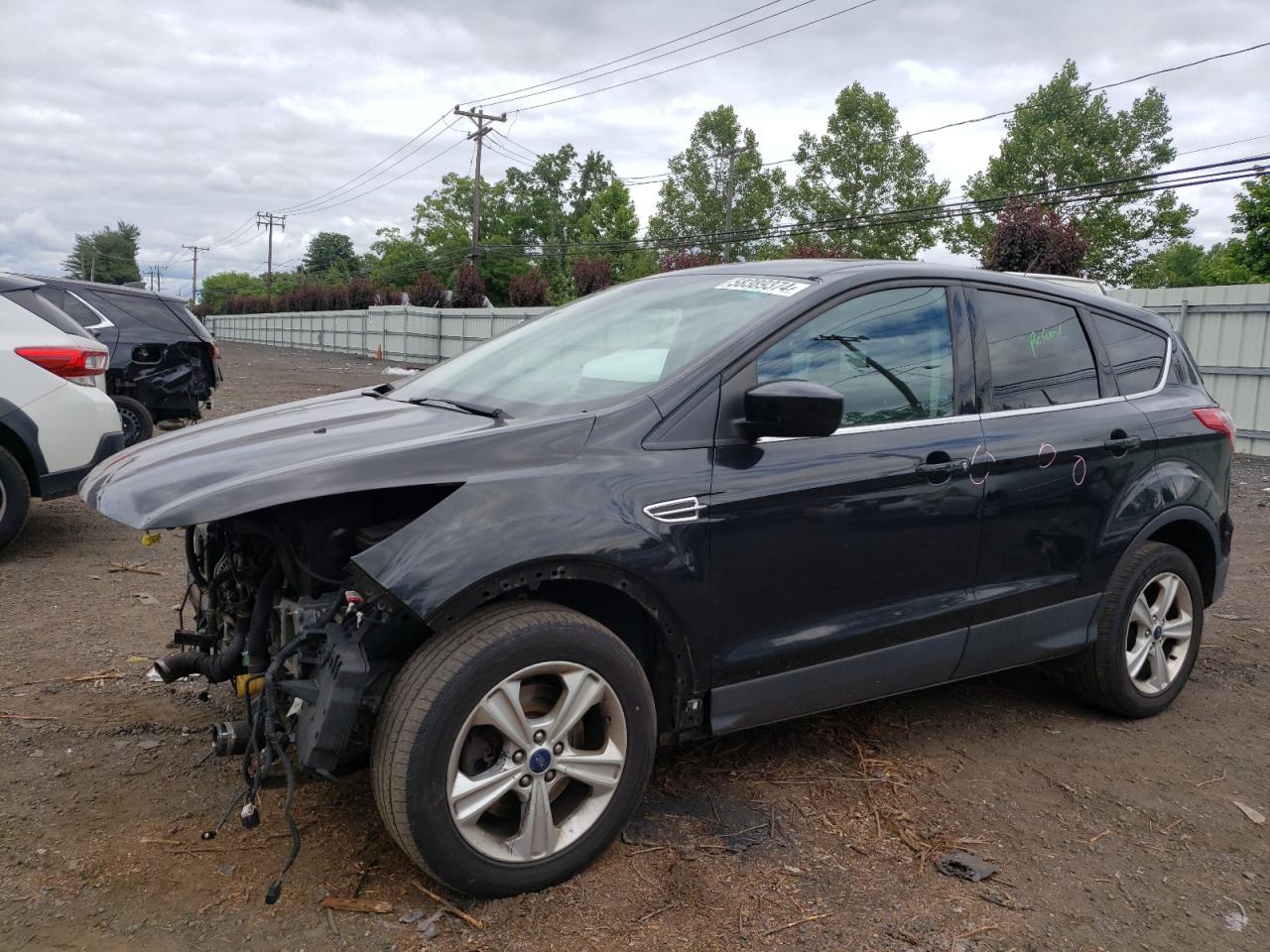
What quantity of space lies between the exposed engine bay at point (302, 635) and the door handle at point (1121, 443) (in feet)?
8.38

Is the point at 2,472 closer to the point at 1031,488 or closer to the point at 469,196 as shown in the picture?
the point at 1031,488

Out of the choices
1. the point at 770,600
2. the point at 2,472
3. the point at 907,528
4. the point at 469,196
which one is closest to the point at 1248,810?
the point at 907,528

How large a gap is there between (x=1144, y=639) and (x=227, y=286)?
165 m

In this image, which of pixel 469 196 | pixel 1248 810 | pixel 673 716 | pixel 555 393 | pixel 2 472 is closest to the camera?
pixel 673 716

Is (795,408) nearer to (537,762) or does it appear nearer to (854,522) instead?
(854,522)

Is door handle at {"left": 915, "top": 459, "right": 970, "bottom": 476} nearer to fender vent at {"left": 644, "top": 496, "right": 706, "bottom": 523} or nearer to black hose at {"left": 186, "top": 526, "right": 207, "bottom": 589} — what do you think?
fender vent at {"left": 644, "top": 496, "right": 706, "bottom": 523}

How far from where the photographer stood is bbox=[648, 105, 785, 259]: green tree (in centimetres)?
5578

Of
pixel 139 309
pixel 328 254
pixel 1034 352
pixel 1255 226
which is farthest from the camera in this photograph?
pixel 328 254

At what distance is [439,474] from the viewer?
2.58m

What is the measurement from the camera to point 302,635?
253 cm

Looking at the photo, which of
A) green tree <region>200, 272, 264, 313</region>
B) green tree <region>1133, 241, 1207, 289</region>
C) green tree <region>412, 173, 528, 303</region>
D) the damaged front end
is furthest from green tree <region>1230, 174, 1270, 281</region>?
green tree <region>200, 272, 264, 313</region>

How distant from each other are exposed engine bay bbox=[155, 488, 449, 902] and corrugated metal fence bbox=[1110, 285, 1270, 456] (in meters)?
14.2

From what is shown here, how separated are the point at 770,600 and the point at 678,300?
1133mm

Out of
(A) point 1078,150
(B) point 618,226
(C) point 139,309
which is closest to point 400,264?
(B) point 618,226
